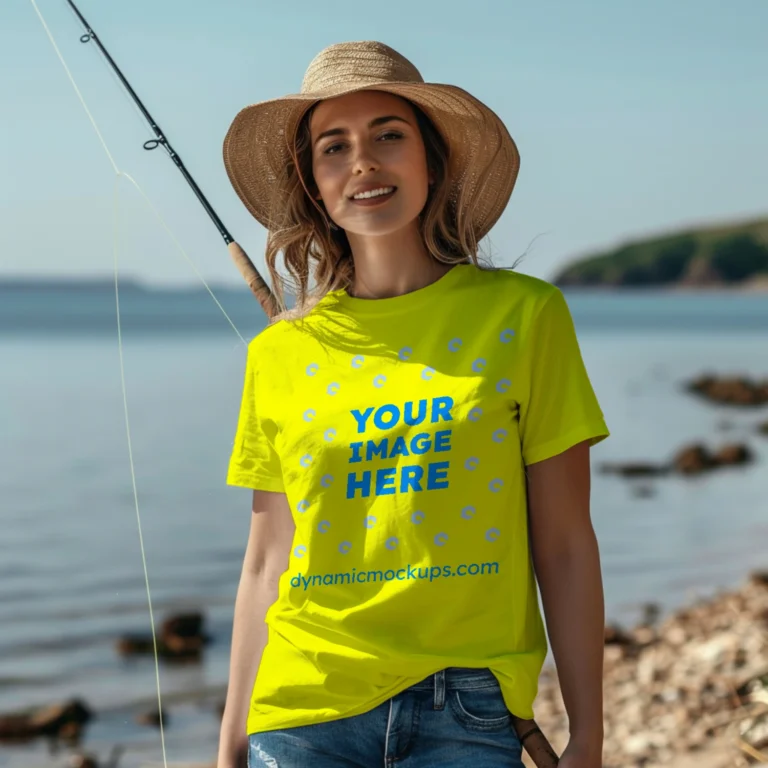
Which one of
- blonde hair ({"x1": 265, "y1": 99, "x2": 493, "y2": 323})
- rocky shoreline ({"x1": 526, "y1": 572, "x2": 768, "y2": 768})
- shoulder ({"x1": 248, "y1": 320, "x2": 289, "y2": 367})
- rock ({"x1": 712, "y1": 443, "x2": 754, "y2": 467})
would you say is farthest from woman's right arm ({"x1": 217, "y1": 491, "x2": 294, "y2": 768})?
rock ({"x1": 712, "y1": 443, "x2": 754, "y2": 467})

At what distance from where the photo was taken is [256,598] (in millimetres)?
2545

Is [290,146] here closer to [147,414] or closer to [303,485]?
[303,485]

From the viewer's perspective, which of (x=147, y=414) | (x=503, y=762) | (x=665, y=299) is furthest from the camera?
(x=665, y=299)

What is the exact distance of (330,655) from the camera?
2.23 metres

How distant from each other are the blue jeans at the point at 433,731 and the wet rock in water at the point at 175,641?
4.70 m

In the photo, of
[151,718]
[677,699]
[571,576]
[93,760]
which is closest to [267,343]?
[571,576]

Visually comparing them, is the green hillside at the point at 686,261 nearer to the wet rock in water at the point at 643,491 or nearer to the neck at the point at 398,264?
the wet rock in water at the point at 643,491

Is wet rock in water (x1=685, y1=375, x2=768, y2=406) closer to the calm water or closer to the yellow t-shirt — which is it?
the calm water

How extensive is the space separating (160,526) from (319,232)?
739 cm

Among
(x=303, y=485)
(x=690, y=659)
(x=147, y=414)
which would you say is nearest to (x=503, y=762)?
(x=303, y=485)

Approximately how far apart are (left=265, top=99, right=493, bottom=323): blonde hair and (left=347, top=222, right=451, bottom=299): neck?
21 mm

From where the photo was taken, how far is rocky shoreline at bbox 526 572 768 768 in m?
4.16

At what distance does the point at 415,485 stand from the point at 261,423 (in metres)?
0.42

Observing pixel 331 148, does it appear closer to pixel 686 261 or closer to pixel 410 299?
pixel 410 299
